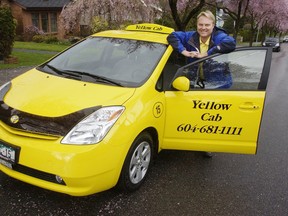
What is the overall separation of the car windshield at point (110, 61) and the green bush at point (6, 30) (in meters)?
7.56

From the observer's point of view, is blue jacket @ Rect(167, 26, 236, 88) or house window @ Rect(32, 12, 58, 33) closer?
blue jacket @ Rect(167, 26, 236, 88)

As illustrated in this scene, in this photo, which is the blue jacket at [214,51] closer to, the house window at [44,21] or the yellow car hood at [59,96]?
the yellow car hood at [59,96]

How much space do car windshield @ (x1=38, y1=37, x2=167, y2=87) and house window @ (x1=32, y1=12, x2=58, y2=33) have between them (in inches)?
962

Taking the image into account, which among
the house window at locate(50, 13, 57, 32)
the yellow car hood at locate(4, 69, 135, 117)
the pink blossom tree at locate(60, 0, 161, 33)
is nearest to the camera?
the yellow car hood at locate(4, 69, 135, 117)

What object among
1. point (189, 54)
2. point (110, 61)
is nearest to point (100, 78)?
point (110, 61)

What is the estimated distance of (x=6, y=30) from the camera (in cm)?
1078

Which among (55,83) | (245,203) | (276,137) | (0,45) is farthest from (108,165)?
(0,45)

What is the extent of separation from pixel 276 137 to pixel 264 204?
235cm

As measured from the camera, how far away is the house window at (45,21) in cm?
2669

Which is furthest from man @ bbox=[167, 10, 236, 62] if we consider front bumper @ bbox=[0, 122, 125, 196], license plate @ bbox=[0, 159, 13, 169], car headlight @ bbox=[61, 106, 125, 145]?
license plate @ bbox=[0, 159, 13, 169]

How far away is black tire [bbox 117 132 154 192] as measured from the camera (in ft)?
10.3

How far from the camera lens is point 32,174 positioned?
9.27 feet

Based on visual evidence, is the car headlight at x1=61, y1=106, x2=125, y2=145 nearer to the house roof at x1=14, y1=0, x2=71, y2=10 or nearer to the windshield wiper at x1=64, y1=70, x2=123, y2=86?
the windshield wiper at x1=64, y1=70, x2=123, y2=86

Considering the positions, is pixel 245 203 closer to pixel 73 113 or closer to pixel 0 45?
pixel 73 113
